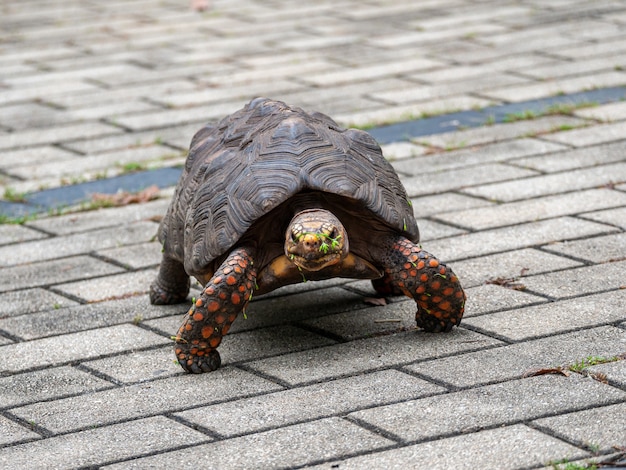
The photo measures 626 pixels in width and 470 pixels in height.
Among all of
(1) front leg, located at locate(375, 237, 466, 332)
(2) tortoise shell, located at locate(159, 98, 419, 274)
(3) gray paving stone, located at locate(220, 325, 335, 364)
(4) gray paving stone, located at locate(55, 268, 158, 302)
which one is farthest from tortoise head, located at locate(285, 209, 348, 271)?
(4) gray paving stone, located at locate(55, 268, 158, 302)

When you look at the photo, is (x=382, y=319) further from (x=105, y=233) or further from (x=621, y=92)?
(x=621, y=92)

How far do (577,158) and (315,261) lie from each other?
303cm

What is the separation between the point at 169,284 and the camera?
505cm

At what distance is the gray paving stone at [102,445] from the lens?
3.62 m

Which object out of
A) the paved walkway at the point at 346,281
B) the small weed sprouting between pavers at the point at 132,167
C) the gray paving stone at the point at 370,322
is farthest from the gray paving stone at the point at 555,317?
the small weed sprouting between pavers at the point at 132,167

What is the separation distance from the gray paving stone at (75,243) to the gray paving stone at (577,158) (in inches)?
86.1

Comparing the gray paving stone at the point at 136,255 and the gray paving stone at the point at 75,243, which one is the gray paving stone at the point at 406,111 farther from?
the gray paving stone at the point at 136,255

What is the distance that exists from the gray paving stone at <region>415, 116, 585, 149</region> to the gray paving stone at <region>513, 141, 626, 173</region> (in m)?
0.45

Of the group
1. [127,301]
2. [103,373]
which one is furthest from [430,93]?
[103,373]

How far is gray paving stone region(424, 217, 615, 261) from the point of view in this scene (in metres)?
5.48

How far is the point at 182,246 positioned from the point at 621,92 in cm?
420

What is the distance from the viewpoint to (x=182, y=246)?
4.89m

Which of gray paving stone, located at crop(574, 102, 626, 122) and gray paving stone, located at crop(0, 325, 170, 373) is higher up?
gray paving stone, located at crop(574, 102, 626, 122)

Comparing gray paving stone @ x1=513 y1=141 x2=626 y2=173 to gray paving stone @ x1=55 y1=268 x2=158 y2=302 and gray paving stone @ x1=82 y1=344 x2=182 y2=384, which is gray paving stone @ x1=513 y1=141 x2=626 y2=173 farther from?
gray paving stone @ x1=82 y1=344 x2=182 y2=384
